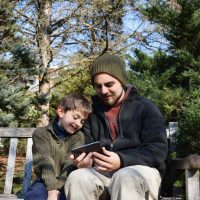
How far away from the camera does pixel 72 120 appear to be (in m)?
2.75

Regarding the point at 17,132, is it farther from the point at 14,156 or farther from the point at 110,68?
the point at 110,68

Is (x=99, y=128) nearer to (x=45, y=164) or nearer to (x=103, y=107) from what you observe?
(x=103, y=107)

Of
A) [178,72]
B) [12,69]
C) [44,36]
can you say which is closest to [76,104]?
[178,72]

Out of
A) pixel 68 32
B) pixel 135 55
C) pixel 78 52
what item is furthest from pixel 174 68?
pixel 78 52

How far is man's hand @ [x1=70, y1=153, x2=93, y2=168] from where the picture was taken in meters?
2.43

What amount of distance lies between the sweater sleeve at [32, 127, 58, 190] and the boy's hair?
0.78 ft

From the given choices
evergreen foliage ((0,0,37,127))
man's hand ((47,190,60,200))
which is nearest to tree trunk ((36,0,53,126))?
evergreen foliage ((0,0,37,127))

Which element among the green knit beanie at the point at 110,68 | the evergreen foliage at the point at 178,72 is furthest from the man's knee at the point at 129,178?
the evergreen foliage at the point at 178,72

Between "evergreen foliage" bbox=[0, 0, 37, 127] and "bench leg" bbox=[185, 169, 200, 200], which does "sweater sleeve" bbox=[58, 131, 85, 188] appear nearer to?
"bench leg" bbox=[185, 169, 200, 200]

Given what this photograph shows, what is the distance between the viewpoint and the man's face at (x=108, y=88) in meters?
2.71

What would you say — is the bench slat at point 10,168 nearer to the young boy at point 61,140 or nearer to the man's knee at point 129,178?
the young boy at point 61,140

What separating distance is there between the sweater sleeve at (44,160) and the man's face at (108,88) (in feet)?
1.60

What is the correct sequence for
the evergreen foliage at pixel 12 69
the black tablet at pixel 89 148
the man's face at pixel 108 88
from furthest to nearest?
the evergreen foliage at pixel 12 69 < the man's face at pixel 108 88 < the black tablet at pixel 89 148

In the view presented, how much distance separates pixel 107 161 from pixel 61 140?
544mm
